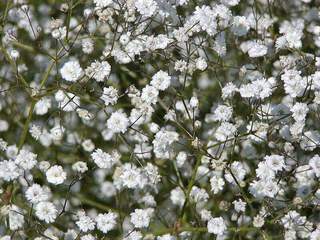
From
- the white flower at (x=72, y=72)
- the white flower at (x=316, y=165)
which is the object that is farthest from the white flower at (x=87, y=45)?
the white flower at (x=316, y=165)

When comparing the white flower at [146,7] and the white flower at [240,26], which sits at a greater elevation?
the white flower at [240,26]

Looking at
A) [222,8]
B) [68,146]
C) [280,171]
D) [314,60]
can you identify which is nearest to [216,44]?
[222,8]

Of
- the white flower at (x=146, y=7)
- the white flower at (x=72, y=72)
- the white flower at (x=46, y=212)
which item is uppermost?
the white flower at (x=146, y=7)

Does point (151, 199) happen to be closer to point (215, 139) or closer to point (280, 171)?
point (215, 139)

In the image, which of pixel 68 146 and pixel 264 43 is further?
pixel 68 146

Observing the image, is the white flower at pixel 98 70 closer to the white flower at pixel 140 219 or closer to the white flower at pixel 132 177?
the white flower at pixel 132 177

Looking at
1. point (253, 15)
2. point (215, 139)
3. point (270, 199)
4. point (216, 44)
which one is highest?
point (253, 15)

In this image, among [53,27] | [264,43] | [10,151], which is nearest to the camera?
[53,27]

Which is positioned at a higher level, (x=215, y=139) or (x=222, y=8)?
(x=222, y=8)
